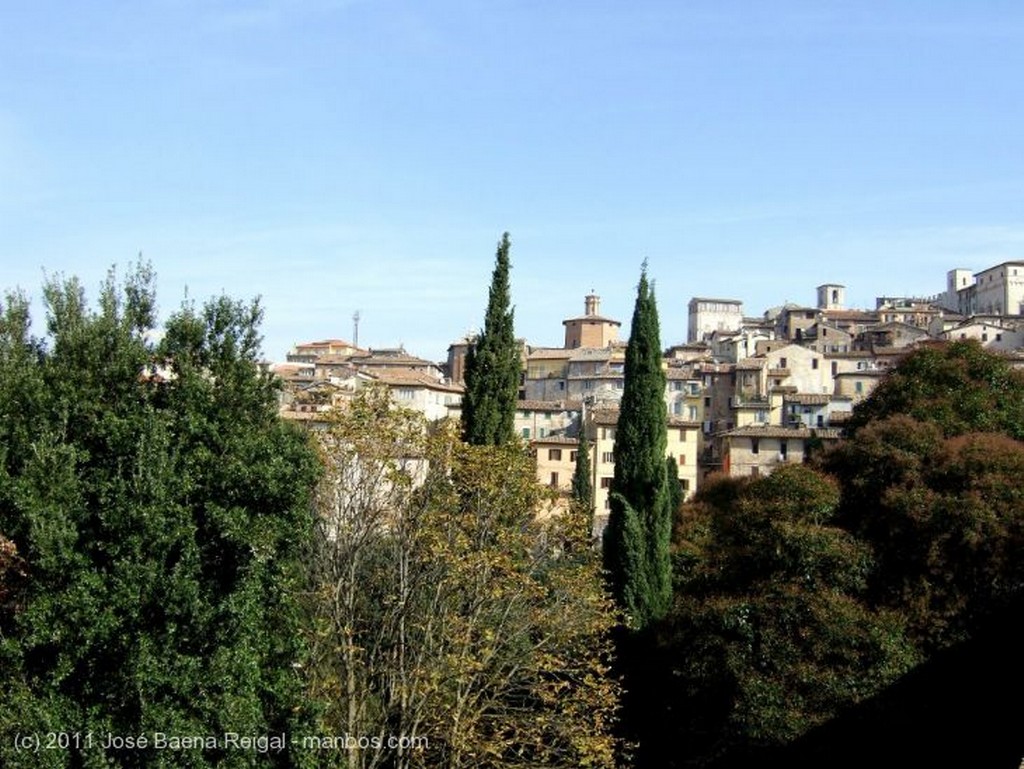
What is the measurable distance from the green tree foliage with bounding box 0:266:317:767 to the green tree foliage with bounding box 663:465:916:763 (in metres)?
9.37

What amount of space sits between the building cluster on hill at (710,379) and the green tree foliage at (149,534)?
97.7ft

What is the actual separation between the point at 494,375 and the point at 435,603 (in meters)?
7.79

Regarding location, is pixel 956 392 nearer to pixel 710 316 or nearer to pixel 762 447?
pixel 762 447

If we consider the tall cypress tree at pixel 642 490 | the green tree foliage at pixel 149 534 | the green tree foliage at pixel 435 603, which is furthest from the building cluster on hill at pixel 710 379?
the green tree foliage at pixel 149 534

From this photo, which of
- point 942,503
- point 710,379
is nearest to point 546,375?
point 710,379

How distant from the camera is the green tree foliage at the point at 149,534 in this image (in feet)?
44.0

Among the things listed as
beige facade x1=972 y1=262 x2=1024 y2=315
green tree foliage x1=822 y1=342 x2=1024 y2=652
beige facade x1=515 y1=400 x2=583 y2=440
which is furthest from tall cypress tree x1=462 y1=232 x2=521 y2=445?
beige facade x1=972 y1=262 x2=1024 y2=315

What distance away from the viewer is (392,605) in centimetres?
1923

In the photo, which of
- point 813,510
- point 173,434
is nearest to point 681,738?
point 813,510

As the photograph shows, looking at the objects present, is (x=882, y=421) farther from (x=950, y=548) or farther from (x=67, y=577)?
(x=67, y=577)

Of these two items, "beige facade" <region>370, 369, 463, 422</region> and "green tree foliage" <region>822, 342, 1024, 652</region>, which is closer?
"green tree foliage" <region>822, 342, 1024, 652</region>

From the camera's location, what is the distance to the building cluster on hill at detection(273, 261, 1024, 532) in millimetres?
64938

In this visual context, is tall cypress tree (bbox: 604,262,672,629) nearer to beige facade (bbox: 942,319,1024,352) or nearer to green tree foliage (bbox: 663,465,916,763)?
green tree foliage (bbox: 663,465,916,763)

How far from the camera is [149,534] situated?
13891 millimetres
